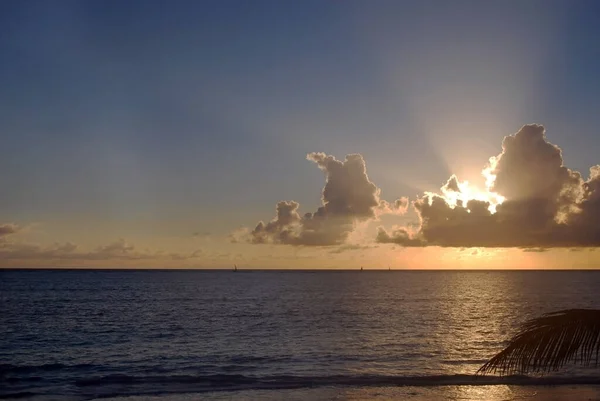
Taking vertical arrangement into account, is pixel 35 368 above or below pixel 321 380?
below

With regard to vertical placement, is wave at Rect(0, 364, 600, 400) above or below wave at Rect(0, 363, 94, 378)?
above

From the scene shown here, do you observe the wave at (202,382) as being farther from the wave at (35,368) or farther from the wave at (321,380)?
the wave at (35,368)

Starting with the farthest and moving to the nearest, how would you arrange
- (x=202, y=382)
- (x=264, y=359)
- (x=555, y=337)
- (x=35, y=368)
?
(x=264, y=359)
(x=35, y=368)
(x=202, y=382)
(x=555, y=337)

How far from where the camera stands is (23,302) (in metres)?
107

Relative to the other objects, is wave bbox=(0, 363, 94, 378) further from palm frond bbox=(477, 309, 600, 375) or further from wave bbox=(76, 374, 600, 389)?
palm frond bbox=(477, 309, 600, 375)

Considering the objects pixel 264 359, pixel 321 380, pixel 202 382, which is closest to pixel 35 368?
pixel 202 382

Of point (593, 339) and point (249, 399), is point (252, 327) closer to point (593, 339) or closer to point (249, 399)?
point (249, 399)

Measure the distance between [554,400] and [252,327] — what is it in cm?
3914

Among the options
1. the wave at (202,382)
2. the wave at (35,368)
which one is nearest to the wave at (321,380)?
the wave at (202,382)

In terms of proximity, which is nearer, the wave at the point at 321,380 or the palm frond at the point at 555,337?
the palm frond at the point at 555,337

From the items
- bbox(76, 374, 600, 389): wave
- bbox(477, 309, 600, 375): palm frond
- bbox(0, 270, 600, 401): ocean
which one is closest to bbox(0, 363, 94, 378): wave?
bbox(0, 270, 600, 401): ocean

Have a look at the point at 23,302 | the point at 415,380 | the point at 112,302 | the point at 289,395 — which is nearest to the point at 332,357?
the point at 415,380

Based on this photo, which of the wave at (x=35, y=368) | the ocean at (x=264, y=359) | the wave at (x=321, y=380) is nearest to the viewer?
the ocean at (x=264, y=359)

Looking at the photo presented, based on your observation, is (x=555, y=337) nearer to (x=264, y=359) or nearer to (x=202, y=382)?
(x=202, y=382)
